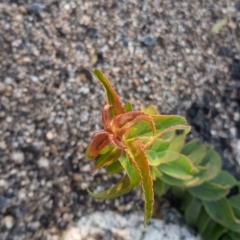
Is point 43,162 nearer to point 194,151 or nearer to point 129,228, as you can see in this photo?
point 129,228

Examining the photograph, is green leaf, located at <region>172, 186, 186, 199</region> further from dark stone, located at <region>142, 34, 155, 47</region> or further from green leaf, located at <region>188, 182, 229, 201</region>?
dark stone, located at <region>142, 34, 155, 47</region>

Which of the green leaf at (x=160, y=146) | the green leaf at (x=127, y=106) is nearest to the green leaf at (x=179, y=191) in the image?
the green leaf at (x=160, y=146)

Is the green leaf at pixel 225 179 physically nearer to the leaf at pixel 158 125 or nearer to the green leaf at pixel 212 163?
the green leaf at pixel 212 163

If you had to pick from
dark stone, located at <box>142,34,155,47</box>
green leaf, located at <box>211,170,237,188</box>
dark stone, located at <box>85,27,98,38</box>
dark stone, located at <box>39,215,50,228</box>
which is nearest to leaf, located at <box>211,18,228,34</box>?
dark stone, located at <box>142,34,155,47</box>

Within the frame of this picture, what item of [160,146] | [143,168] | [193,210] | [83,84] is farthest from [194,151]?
[143,168]

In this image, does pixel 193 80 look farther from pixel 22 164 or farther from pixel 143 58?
pixel 22 164
